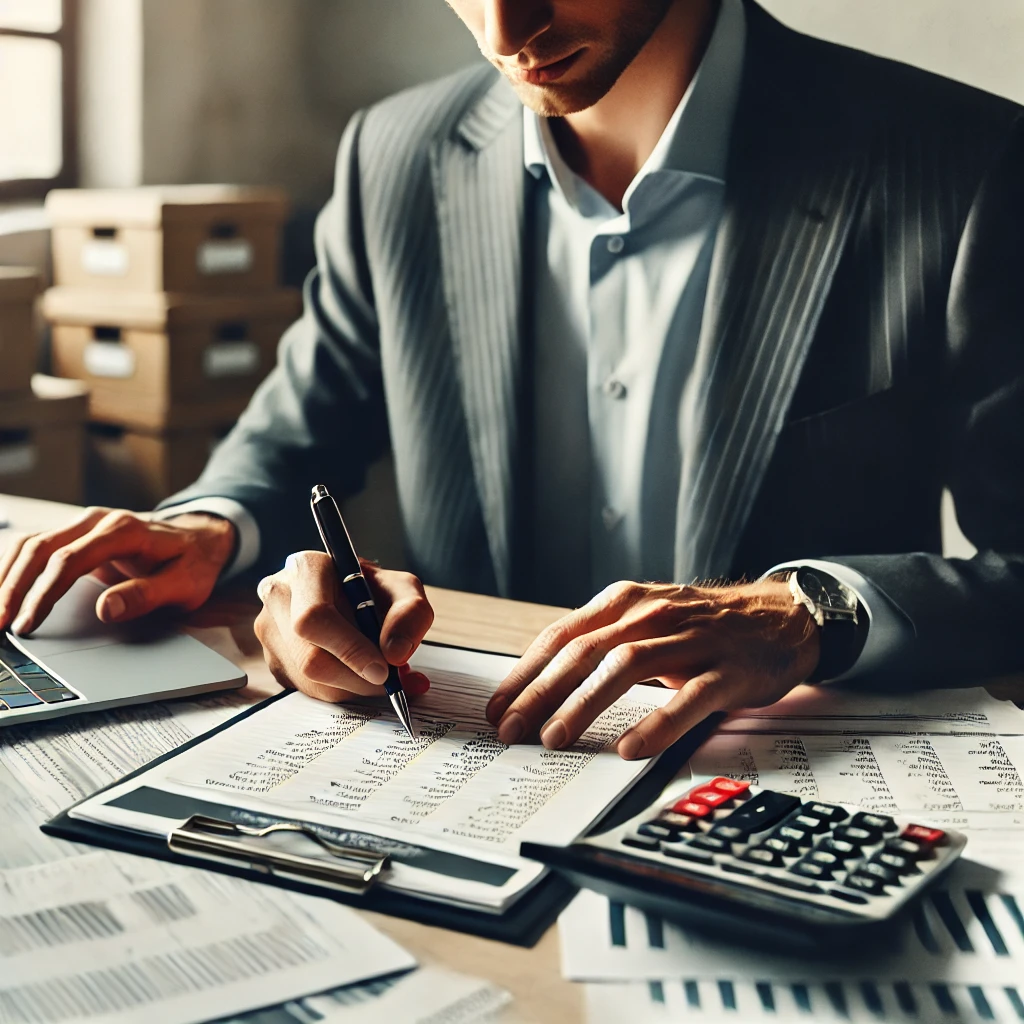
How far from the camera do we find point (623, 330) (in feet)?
4.62

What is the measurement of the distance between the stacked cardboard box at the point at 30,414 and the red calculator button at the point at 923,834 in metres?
1.92

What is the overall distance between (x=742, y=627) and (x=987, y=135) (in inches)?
28.1

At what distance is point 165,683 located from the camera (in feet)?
Result: 2.88

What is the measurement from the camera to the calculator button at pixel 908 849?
60 centimetres

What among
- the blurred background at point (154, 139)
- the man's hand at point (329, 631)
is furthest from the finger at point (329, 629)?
the blurred background at point (154, 139)

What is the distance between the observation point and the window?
2.48 meters

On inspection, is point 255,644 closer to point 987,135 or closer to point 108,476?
point 987,135

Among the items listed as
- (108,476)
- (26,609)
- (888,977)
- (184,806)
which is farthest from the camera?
(108,476)

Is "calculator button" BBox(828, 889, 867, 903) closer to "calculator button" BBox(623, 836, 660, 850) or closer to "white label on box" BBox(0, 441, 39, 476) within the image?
"calculator button" BBox(623, 836, 660, 850)

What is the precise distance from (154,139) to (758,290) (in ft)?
5.60

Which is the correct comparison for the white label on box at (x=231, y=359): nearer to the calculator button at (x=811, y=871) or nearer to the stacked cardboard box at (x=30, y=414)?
the stacked cardboard box at (x=30, y=414)

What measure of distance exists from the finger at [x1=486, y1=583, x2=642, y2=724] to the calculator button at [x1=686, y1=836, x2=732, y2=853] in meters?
0.22

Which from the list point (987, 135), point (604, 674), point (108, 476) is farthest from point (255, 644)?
point (108, 476)

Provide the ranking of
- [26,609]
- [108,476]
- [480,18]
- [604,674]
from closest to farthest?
[604,674] < [26,609] < [480,18] < [108,476]
